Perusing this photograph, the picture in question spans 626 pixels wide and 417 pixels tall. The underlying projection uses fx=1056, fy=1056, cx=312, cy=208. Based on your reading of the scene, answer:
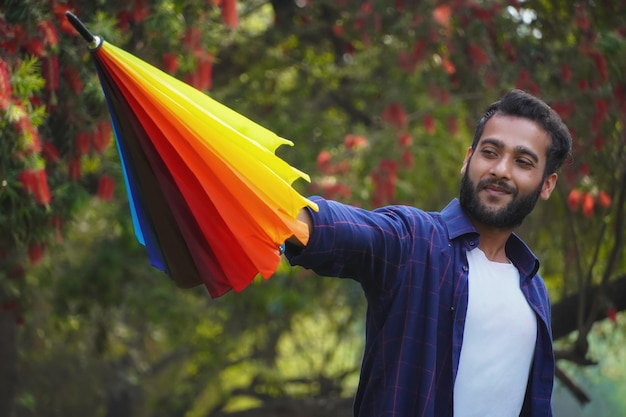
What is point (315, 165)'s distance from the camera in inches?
280

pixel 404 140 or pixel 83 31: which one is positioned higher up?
pixel 404 140

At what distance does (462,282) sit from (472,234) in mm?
162

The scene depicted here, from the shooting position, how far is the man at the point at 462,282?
2.57 m

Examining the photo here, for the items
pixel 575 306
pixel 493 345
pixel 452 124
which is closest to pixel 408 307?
pixel 493 345

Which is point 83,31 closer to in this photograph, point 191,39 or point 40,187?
point 40,187

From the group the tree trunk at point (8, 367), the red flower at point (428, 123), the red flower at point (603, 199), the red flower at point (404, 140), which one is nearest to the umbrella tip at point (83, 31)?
the red flower at point (603, 199)

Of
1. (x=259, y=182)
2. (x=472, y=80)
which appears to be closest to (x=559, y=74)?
(x=472, y=80)

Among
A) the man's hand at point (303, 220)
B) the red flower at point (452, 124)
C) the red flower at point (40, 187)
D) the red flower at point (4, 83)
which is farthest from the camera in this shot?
the red flower at point (452, 124)

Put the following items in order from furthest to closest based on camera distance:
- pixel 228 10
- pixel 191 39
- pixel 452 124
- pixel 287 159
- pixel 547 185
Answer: pixel 452 124 < pixel 287 159 < pixel 191 39 < pixel 228 10 < pixel 547 185

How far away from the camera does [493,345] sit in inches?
107

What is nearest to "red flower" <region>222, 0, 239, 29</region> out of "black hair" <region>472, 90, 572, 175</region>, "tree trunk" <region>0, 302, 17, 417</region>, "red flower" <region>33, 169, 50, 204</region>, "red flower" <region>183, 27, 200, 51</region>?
"red flower" <region>183, 27, 200, 51</region>

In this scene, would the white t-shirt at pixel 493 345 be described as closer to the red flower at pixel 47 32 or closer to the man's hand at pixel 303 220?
the man's hand at pixel 303 220

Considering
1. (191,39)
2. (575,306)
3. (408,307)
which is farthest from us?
(575,306)

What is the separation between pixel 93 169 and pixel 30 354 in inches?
147
